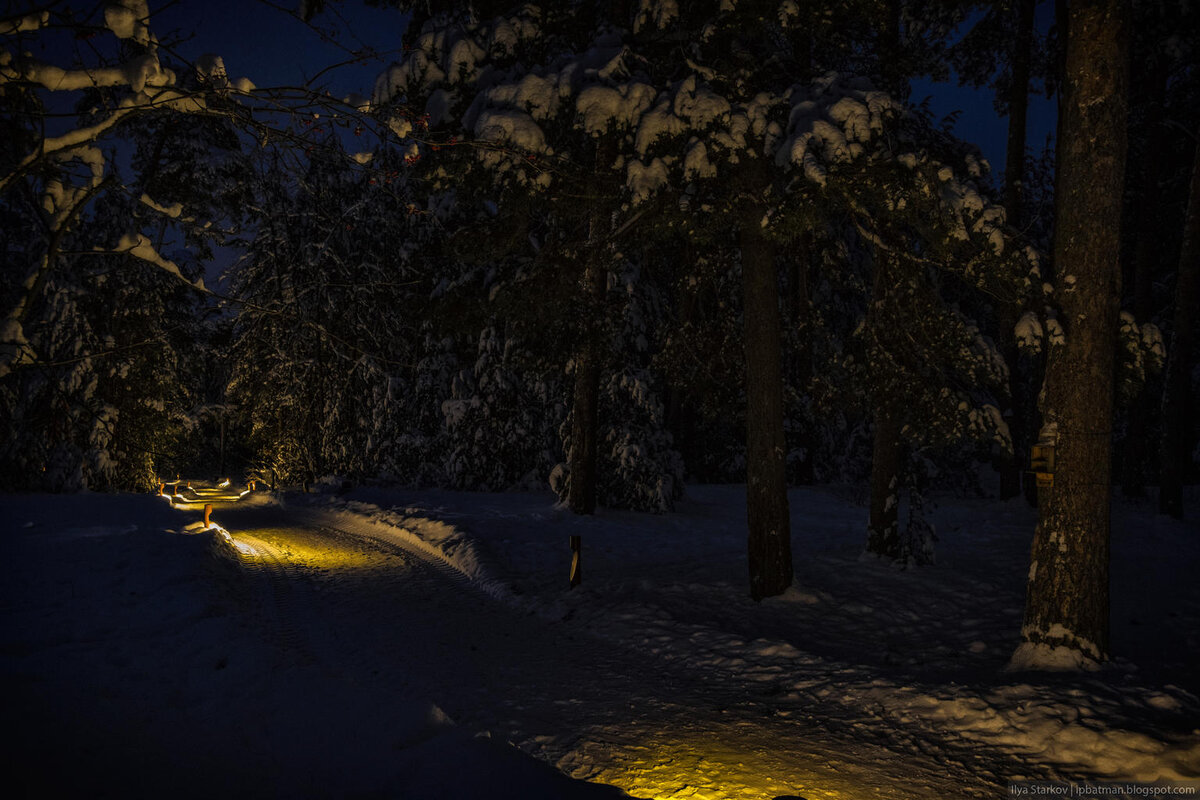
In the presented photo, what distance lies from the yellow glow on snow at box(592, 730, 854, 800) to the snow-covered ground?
0.02 meters

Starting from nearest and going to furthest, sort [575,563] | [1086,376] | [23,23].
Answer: [23,23], [1086,376], [575,563]

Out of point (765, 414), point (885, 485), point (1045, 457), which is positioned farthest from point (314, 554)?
point (1045, 457)

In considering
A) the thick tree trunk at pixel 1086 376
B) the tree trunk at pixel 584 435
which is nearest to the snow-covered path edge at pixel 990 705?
the thick tree trunk at pixel 1086 376

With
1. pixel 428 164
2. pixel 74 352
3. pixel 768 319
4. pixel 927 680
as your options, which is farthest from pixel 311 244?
pixel 927 680

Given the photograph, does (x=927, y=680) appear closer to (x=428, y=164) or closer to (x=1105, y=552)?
(x=1105, y=552)

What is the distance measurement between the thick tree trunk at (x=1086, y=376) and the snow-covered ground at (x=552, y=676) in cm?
58

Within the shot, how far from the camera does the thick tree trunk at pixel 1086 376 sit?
6730 millimetres

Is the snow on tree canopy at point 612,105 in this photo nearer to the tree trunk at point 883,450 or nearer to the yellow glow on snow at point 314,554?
the tree trunk at point 883,450

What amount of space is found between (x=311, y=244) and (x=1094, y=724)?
26653 mm

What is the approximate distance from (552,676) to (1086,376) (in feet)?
19.7

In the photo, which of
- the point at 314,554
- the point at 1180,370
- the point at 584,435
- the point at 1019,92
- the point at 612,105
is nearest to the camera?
the point at 612,105

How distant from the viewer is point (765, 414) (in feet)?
32.2

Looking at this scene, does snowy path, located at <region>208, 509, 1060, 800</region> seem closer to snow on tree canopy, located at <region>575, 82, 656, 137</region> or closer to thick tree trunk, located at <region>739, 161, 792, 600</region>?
thick tree trunk, located at <region>739, 161, 792, 600</region>

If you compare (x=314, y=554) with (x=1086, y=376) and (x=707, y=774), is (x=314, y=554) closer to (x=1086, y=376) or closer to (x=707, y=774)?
(x=707, y=774)
